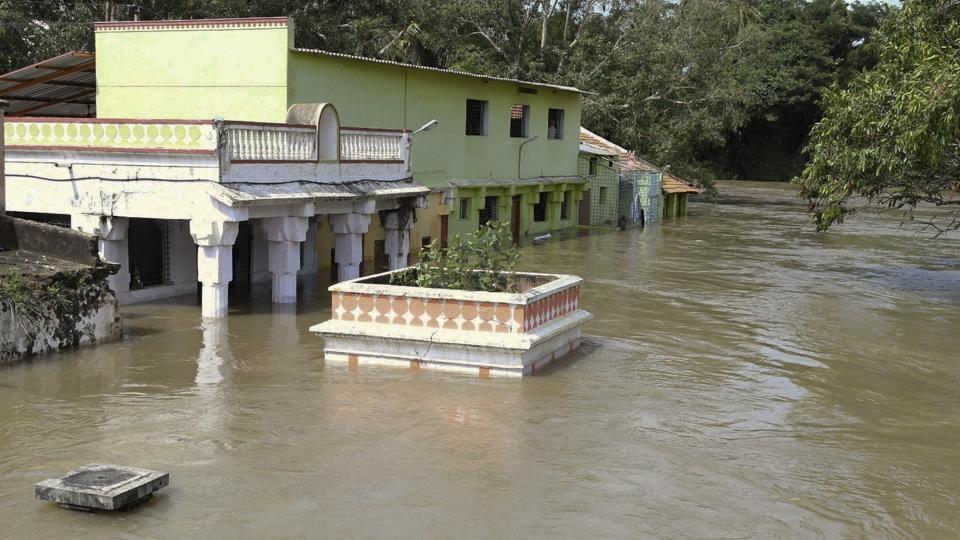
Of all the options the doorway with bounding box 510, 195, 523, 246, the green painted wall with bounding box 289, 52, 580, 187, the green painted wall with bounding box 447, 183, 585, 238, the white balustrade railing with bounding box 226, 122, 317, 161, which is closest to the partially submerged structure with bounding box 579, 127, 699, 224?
the green painted wall with bounding box 447, 183, 585, 238

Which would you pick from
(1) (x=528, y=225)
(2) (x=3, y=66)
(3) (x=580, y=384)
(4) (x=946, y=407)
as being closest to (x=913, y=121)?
(4) (x=946, y=407)

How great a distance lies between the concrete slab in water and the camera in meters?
7.16

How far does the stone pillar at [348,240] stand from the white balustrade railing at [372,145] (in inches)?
40.6

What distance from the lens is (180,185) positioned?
14211 mm

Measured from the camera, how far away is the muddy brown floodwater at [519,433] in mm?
7488

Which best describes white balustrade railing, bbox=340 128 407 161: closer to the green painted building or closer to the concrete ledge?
the green painted building

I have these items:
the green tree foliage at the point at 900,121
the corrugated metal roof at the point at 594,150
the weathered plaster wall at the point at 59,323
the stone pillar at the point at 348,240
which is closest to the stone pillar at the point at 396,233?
the stone pillar at the point at 348,240

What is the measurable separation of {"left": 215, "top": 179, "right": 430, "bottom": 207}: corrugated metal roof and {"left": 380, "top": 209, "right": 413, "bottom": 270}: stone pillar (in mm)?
561

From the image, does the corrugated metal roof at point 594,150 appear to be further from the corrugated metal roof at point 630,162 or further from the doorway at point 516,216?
the doorway at point 516,216

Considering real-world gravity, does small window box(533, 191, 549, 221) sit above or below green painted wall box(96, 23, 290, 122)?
below

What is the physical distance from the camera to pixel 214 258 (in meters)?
14.4

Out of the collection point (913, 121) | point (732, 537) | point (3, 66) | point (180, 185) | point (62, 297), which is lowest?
point (732, 537)

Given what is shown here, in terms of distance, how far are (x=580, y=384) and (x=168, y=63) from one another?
425 inches

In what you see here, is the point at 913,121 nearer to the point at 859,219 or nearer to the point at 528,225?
the point at 528,225
